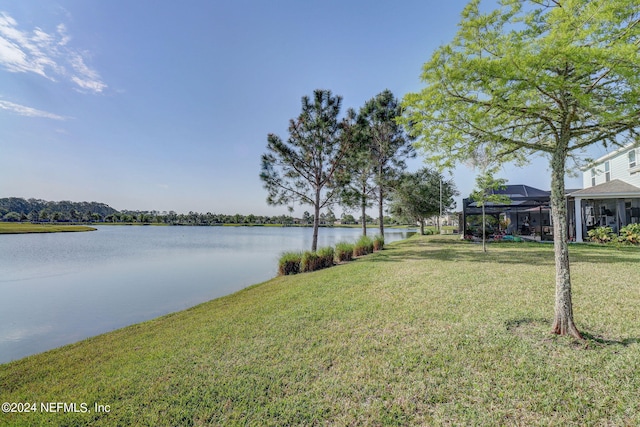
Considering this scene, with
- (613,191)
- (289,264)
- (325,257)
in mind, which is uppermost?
(613,191)

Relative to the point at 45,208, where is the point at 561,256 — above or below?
below

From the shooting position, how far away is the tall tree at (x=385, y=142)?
57.3 ft

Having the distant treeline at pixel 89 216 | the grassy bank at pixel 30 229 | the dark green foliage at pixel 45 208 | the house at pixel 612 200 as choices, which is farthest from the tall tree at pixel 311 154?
the dark green foliage at pixel 45 208

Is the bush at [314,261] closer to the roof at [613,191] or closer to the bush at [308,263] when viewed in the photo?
the bush at [308,263]

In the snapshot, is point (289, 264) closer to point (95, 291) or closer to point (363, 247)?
point (363, 247)

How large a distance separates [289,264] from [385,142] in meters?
11.2

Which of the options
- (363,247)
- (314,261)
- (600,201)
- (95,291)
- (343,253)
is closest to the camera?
(95,291)

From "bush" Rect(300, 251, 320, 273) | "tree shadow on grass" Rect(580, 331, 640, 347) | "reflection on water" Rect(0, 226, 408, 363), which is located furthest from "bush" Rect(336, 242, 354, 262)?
"tree shadow on grass" Rect(580, 331, 640, 347)

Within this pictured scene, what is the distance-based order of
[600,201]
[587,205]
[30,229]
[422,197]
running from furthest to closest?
[30,229]
[422,197]
[587,205]
[600,201]

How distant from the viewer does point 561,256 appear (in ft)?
11.4

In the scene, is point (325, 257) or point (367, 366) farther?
point (325, 257)

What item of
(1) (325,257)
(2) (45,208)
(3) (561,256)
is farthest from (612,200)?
(2) (45,208)

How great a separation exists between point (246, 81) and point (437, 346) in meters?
13.5

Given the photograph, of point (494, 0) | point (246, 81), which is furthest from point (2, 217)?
point (494, 0)
